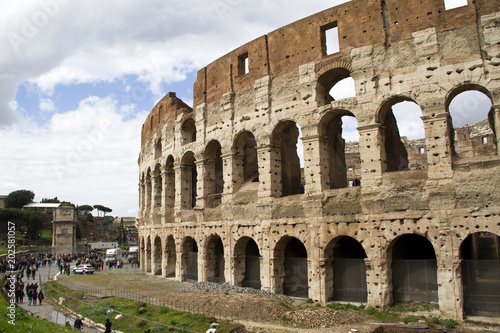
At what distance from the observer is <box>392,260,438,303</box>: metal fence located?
40.3 feet

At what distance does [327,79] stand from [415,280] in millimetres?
7993

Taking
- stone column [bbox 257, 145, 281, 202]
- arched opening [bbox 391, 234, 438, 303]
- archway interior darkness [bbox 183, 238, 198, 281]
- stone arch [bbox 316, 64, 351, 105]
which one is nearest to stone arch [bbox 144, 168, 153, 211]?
archway interior darkness [bbox 183, 238, 198, 281]

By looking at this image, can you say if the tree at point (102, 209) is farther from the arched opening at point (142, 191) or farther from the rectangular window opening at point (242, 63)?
the rectangular window opening at point (242, 63)

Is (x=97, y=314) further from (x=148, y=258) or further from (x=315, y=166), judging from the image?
(x=148, y=258)

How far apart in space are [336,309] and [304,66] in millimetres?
9167

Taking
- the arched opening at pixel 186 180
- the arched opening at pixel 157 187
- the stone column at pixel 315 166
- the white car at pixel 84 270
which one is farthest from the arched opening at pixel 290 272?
the white car at pixel 84 270

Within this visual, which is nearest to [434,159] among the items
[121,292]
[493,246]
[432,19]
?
[432,19]

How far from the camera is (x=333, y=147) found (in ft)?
53.6

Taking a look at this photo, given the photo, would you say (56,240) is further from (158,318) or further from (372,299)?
(372,299)

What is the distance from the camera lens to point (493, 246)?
18.5m

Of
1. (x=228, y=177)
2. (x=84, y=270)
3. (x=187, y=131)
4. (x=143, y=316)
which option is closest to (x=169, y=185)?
(x=187, y=131)

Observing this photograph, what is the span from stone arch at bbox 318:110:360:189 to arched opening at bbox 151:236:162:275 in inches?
539

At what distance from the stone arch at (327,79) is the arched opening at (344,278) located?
5.54 m

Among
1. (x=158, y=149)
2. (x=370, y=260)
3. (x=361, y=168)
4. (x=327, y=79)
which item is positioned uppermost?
(x=327, y=79)
